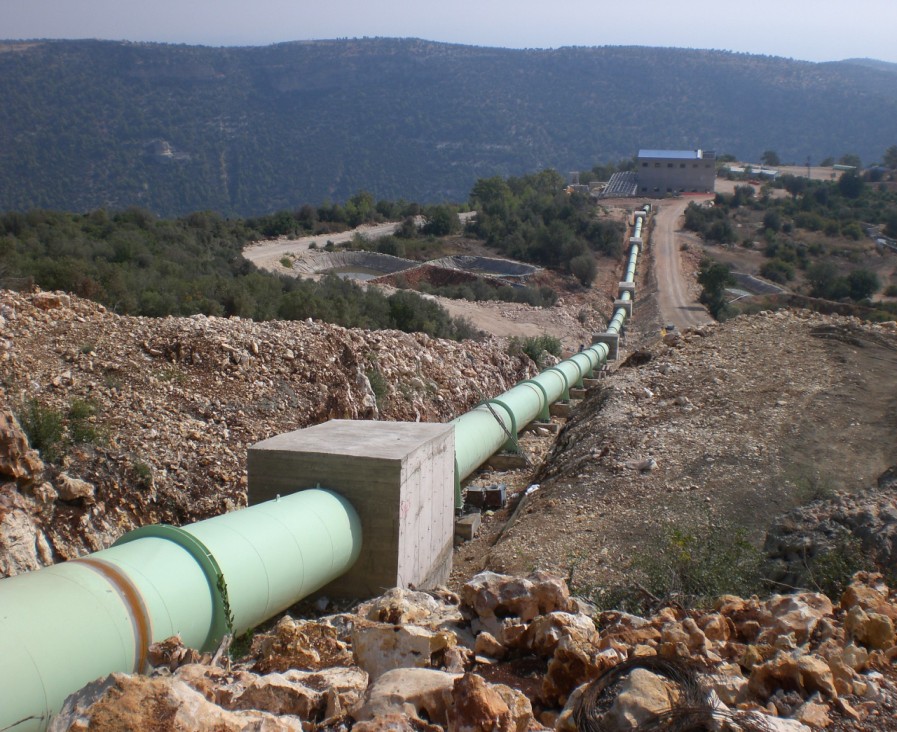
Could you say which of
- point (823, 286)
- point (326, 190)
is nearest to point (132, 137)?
point (326, 190)

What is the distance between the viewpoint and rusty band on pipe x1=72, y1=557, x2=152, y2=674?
4562 mm

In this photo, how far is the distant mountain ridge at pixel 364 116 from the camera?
292 ft

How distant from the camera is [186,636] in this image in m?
5.00

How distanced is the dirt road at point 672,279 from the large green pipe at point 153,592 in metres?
29.2

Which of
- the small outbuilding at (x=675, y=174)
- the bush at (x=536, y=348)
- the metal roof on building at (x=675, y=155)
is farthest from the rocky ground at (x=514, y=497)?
the metal roof on building at (x=675, y=155)

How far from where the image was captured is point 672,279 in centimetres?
4459

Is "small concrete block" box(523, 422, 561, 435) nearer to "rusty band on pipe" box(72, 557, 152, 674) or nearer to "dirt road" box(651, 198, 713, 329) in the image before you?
"rusty band on pipe" box(72, 557, 152, 674)

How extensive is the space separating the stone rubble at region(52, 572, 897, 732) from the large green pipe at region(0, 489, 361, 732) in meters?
0.27

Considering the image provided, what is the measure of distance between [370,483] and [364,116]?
11827cm

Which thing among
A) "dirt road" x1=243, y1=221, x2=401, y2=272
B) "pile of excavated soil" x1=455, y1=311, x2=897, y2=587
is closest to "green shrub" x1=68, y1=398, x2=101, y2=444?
"pile of excavated soil" x1=455, y1=311, x2=897, y2=587

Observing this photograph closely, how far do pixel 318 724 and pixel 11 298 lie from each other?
1065 cm

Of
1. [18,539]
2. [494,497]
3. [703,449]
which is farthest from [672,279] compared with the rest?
[18,539]

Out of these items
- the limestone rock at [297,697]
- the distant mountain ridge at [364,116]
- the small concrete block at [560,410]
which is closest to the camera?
the limestone rock at [297,697]

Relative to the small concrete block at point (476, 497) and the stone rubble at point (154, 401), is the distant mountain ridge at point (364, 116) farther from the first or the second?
the small concrete block at point (476, 497)
